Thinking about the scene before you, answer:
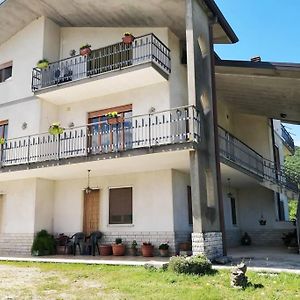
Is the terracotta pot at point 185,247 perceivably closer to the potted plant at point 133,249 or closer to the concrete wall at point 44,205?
the potted plant at point 133,249

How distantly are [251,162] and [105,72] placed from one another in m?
9.02

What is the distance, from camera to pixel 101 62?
55.4ft

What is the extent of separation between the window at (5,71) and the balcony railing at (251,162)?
10.8m

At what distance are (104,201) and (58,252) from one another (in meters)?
2.89

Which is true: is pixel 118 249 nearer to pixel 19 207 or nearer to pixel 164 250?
pixel 164 250

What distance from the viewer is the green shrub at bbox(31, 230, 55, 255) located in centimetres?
1534

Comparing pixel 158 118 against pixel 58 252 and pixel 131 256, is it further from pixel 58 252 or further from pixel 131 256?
pixel 58 252

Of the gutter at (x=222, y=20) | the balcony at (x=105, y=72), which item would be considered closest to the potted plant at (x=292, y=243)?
the balcony at (x=105, y=72)

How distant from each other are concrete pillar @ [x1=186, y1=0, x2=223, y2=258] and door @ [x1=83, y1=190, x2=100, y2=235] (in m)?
5.30

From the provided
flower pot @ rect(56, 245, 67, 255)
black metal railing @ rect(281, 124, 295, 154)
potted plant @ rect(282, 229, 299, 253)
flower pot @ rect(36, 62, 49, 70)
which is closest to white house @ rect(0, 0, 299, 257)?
flower pot @ rect(36, 62, 49, 70)

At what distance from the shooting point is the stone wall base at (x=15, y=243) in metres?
15.9

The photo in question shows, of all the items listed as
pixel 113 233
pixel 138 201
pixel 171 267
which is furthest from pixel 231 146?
pixel 171 267

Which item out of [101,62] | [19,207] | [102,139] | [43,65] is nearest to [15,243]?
[19,207]

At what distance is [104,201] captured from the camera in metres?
16.0
